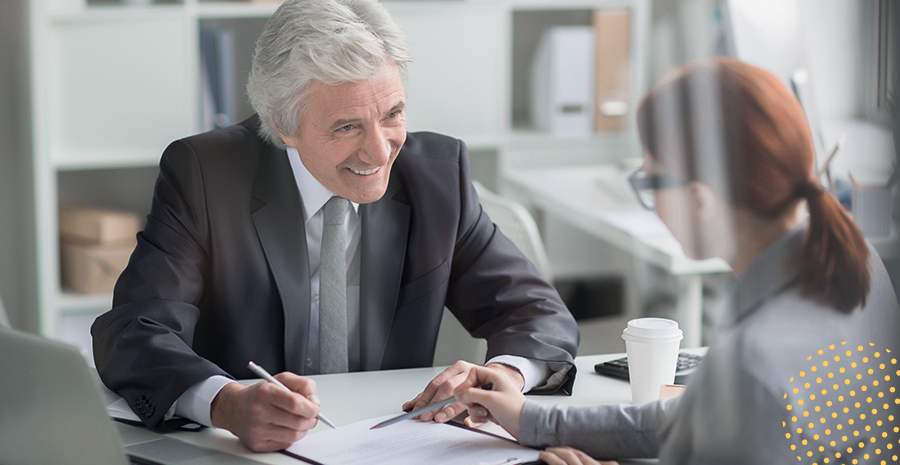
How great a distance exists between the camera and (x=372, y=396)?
1.12 m

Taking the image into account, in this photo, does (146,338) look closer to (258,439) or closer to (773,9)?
(258,439)

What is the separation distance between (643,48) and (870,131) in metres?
2.36

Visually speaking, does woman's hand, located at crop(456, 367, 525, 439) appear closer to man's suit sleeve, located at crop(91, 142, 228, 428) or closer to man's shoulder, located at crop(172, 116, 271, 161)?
man's suit sleeve, located at crop(91, 142, 228, 428)

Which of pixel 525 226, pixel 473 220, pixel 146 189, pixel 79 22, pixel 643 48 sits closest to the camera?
pixel 473 220

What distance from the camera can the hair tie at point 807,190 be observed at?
0.68 meters

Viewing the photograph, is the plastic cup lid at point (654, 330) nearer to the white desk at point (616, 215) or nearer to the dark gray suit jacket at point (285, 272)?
the dark gray suit jacket at point (285, 272)

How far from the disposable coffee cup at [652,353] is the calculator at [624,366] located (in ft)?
0.30

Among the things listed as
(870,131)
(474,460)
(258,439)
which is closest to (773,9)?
(870,131)

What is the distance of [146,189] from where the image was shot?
2746mm

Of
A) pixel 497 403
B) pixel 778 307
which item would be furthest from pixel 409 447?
pixel 778 307

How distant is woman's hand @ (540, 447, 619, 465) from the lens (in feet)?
2.90

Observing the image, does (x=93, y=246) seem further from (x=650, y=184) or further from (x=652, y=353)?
(x=650, y=184)

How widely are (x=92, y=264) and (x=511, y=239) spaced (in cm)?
128

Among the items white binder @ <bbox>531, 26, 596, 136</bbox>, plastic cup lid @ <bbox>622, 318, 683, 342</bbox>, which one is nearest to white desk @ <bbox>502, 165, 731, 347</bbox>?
white binder @ <bbox>531, 26, 596, 136</bbox>
